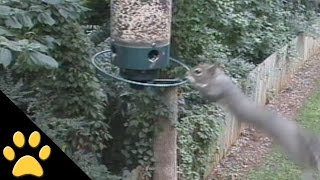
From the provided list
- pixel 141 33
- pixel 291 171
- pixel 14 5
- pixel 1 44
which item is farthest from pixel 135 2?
pixel 291 171

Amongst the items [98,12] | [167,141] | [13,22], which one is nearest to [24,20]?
[13,22]

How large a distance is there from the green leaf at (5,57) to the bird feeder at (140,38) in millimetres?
1180

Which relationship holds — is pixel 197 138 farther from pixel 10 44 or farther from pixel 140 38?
pixel 10 44

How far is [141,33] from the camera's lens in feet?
10.4

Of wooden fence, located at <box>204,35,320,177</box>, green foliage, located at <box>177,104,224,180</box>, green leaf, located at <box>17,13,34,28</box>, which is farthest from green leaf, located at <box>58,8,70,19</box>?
wooden fence, located at <box>204,35,320,177</box>

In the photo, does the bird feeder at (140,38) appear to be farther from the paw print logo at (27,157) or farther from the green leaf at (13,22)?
the paw print logo at (27,157)

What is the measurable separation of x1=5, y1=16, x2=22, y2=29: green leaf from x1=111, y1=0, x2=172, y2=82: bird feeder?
0.91 metres

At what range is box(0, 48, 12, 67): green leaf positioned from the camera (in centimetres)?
190

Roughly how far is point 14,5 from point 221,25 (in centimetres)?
283

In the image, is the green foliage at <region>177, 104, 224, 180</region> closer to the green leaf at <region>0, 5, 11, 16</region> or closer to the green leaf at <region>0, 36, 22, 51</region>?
the green leaf at <region>0, 5, 11, 16</region>

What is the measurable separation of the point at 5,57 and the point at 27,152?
1.39m

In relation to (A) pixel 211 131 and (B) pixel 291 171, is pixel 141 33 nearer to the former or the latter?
(A) pixel 211 131

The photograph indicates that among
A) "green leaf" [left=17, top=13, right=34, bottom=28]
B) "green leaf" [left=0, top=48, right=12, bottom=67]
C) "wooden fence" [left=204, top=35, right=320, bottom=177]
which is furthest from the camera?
"wooden fence" [left=204, top=35, right=320, bottom=177]

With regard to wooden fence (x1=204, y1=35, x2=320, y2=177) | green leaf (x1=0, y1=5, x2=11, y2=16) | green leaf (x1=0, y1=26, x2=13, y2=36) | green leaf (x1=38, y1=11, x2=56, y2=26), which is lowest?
wooden fence (x1=204, y1=35, x2=320, y2=177)
